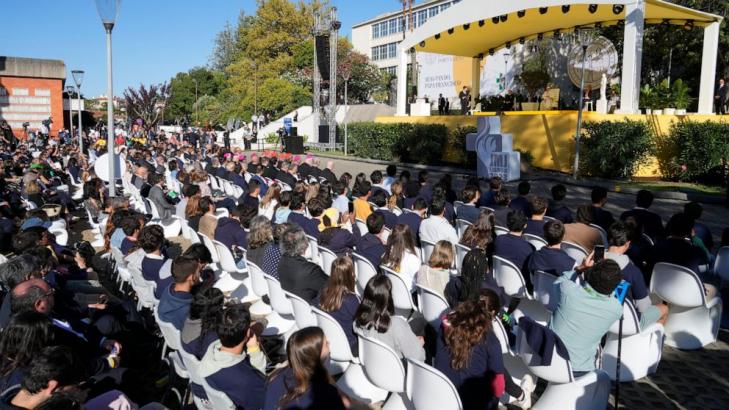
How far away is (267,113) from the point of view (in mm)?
43188

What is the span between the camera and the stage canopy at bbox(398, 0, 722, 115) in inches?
680

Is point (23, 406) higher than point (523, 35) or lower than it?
lower

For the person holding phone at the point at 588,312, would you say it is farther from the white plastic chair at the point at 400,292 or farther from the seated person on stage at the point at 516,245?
the seated person on stage at the point at 516,245

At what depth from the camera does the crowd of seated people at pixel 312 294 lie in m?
3.16

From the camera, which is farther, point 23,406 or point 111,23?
point 111,23

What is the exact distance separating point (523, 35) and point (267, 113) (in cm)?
2383

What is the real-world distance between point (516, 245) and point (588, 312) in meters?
1.73

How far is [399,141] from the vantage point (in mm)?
24750

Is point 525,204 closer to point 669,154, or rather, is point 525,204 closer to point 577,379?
point 577,379

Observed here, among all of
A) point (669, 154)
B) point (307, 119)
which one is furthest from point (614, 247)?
point (307, 119)

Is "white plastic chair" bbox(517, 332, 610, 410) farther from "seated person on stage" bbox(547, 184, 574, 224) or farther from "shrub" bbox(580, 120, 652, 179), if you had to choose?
"shrub" bbox(580, 120, 652, 179)

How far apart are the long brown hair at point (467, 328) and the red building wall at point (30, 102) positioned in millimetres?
36769

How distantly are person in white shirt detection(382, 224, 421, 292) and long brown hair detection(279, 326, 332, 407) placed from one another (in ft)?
8.48

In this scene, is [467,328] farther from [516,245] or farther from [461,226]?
[461,226]
